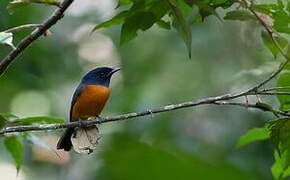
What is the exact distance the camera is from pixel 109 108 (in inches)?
187

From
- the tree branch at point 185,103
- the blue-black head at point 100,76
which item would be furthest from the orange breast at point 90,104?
the tree branch at point 185,103

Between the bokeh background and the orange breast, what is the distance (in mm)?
412

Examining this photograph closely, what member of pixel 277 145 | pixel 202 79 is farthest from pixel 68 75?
pixel 277 145

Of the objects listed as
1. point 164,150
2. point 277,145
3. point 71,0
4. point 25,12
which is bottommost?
point 25,12

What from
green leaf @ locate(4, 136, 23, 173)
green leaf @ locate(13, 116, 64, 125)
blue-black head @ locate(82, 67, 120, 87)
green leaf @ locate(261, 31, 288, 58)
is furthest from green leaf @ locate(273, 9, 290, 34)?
blue-black head @ locate(82, 67, 120, 87)

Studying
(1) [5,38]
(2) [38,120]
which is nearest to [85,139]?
(2) [38,120]

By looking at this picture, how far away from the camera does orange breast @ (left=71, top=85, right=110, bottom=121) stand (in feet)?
10.1

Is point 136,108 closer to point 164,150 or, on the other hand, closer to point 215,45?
point 215,45

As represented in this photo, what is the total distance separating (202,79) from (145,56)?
64 cm

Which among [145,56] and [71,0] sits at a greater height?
[71,0]

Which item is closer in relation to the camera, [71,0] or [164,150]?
[164,150]

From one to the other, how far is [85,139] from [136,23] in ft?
1.47

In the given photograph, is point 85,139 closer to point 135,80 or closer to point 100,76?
point 100,76

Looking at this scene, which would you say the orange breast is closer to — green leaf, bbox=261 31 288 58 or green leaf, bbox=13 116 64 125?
green leaf, bbox=13 116 64 125
